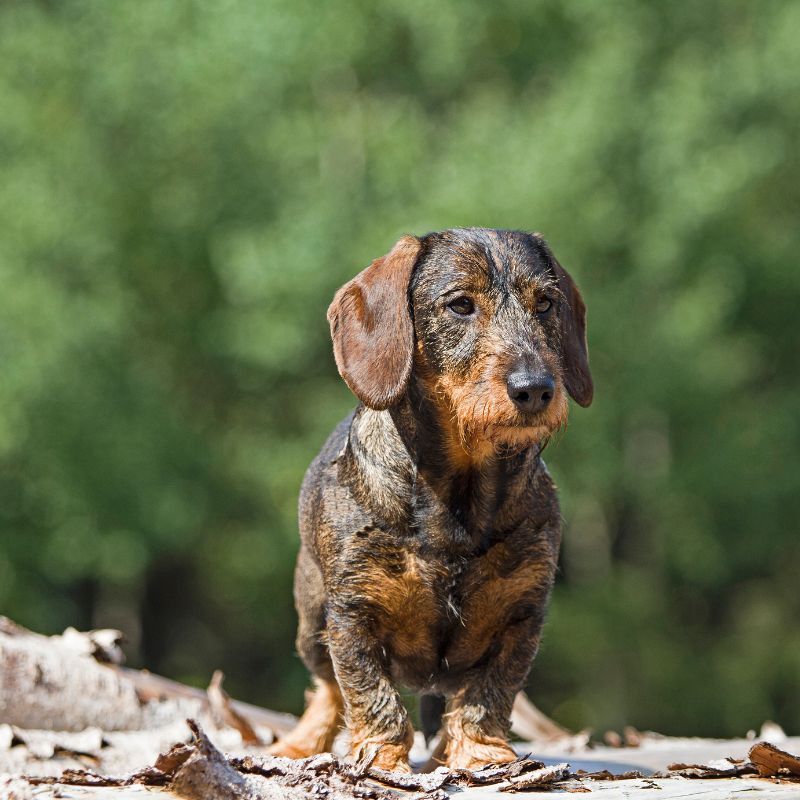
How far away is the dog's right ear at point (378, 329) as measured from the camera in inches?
195

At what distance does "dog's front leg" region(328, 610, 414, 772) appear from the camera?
16.6 ft

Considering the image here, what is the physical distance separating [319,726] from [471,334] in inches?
83.6

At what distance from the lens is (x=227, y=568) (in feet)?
69.4

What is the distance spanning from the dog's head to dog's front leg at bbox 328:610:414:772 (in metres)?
0.84

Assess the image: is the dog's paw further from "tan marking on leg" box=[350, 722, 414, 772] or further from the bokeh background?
the bokeh background

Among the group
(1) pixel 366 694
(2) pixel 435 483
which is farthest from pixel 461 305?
(1) pixel 366 694

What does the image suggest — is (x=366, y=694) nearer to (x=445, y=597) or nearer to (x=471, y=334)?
(x=445, y=597)

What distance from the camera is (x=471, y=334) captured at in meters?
4.95

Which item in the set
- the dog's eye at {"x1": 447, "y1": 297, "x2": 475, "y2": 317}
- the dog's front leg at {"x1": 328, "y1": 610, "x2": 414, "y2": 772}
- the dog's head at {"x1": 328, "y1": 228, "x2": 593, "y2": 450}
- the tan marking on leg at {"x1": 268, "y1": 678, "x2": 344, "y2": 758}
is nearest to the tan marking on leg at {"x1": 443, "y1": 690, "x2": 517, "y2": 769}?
the dog's front leg at {"x1": 328, "y1": 610, "x2": 414, "y2": 772}

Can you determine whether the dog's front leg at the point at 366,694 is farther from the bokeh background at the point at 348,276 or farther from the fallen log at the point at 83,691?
the bokeh background at the point at 348,276

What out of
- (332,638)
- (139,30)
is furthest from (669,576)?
(332,638)

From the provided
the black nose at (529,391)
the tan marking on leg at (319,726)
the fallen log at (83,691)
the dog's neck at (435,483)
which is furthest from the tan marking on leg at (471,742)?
the fallen log at (83,691)

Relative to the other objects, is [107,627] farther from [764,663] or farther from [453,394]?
[453,394]

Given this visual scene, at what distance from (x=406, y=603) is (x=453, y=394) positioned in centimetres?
81
